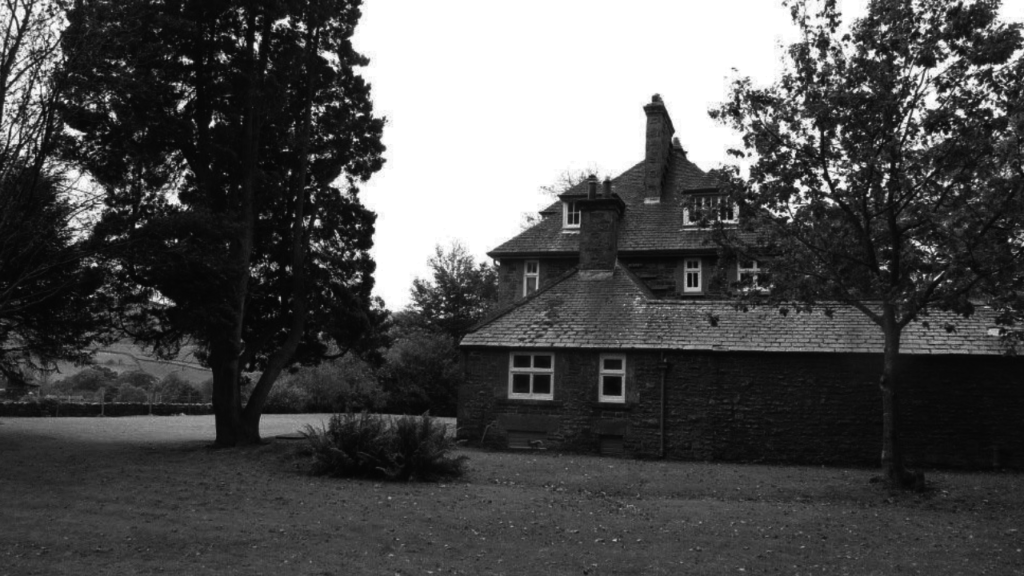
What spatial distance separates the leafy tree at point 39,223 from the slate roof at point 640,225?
18.1 meters

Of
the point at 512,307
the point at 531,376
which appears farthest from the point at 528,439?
the point at 512,307

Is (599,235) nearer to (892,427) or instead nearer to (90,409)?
(892,427)

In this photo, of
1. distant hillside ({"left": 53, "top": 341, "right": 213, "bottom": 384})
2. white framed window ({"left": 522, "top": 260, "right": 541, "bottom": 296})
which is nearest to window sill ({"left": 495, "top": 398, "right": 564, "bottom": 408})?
white framed window ({"left": 522, "top": 260, "right": 541, "bottom": 296})

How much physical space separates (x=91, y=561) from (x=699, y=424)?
57.6 feet

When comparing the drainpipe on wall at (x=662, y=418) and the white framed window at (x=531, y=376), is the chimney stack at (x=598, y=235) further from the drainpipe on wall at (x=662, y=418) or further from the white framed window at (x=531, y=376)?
the drainpipe on wall at (x=662, y=418)

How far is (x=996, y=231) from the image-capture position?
16031 millimetres

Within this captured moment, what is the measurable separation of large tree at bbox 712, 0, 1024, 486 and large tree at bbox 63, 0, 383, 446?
42.0ft

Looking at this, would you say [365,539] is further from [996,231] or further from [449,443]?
[996,231]

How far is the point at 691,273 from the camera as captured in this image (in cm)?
3538

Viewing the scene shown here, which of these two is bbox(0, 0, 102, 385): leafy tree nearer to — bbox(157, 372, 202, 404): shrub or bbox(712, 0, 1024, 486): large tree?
bbox(712, 0, 1024, 486): large tree

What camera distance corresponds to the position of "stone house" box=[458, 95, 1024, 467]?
2280cm

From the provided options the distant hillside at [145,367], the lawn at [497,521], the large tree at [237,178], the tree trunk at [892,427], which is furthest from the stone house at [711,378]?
the distant hillside at [145,367]

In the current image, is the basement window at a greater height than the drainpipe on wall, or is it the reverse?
the basement window

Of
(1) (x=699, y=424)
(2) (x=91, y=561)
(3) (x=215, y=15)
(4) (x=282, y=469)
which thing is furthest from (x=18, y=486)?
(1) (x=699, y=424)
